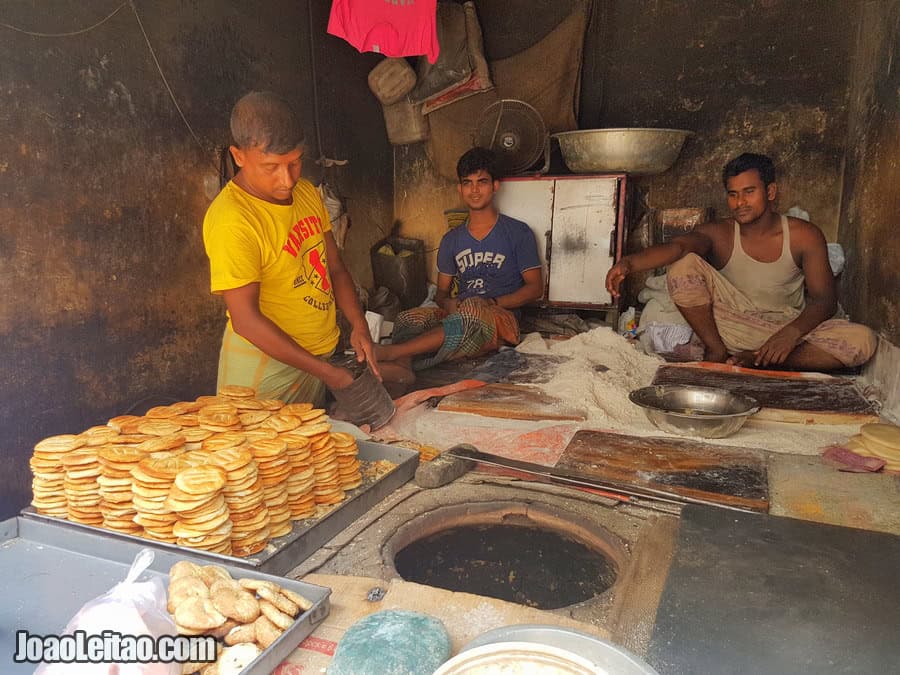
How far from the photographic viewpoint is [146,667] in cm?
97

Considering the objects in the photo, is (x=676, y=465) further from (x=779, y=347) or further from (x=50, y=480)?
(x=50, y=480)

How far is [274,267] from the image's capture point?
253 cm

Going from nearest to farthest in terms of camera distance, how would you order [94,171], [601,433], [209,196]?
[601,433], [94,171], [209,196]

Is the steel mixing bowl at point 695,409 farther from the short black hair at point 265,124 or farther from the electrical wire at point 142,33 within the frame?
the electrical wire at point 142,33

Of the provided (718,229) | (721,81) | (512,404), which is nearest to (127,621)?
(512,404)

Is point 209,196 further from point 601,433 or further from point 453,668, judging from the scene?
point 453,668

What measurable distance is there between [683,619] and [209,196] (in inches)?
136

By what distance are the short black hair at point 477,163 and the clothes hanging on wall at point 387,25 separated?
2.39 ft

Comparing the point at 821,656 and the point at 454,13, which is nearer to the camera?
the point at 821,656

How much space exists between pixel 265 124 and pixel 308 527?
4.51ft

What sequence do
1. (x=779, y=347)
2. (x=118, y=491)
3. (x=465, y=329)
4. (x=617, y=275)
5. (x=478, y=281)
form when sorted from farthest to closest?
(x=478, y=281), (x=465, y=329), (x=617, y=275), (x=779, y=347), (x=118, y=491)

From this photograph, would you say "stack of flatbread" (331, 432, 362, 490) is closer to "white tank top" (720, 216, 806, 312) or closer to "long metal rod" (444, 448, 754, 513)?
"long metal rod" (444, 448, 754, 513)

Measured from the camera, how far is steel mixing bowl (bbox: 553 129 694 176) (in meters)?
4.37

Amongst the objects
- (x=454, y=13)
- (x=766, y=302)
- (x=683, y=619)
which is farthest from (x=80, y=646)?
(x=454, y=13)
